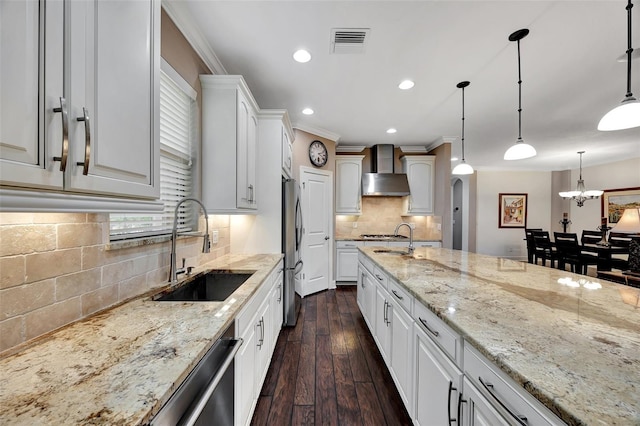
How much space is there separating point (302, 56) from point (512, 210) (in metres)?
8.01

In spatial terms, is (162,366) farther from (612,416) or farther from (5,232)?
(612,416)

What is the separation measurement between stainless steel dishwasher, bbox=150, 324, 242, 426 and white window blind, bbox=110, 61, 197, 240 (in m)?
0.86

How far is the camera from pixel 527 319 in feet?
3.39

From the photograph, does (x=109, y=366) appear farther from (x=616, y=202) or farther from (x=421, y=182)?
(x=616, y=202)

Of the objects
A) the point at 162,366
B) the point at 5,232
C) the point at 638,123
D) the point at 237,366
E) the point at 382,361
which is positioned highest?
the point at 638,123

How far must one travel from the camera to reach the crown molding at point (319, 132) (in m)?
4.04

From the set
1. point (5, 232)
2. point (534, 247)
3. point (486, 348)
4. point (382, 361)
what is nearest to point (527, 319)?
point (486, 348)

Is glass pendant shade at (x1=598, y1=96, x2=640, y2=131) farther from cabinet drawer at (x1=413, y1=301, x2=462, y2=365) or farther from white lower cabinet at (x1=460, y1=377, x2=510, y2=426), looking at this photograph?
white lower cabinet at (x1=460, y1=377, x2=510, y2=426)

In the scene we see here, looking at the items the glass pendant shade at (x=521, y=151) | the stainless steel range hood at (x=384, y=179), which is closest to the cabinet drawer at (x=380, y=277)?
the glass pendant shade at (x=521, y=151)

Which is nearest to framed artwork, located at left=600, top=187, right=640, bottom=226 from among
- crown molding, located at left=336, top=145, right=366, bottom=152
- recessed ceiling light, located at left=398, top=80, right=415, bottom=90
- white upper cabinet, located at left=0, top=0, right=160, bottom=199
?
crown molding, located at left=336, top=145, right=366, bottom=152

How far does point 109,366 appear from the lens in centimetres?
74

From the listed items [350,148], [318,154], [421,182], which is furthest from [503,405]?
[350,148]

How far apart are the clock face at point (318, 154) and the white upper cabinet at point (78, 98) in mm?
3296

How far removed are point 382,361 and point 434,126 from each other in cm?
350
